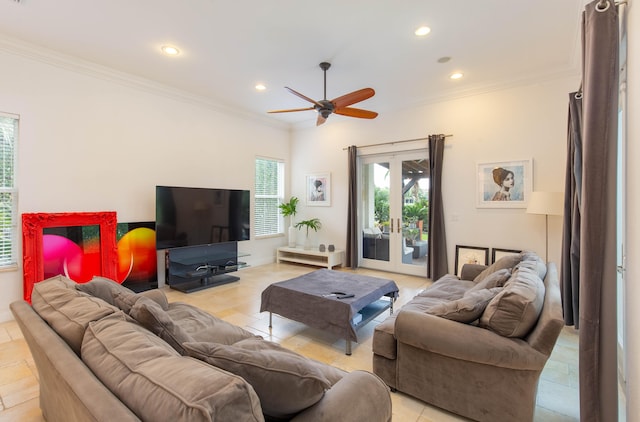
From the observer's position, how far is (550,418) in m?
1.95

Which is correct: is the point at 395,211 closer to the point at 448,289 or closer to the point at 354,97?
the point at 448,289

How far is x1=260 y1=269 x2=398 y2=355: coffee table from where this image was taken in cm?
276

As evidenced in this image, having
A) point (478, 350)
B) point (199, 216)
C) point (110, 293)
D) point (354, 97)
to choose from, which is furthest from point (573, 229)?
point (199, 216)

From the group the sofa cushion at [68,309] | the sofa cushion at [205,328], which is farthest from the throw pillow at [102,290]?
A: the sofa cushion at [205,328]

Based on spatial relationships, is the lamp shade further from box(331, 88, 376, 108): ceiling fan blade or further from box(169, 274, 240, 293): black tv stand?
box(169, 274, 240, 293): black tv stand

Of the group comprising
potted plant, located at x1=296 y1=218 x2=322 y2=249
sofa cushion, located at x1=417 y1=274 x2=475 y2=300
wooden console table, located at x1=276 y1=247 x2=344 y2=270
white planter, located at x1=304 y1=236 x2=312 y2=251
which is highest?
potted plant, located at x1=296 y1=218 x2=322 y2=249

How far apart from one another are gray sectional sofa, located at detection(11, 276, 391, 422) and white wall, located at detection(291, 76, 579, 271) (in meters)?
4.19

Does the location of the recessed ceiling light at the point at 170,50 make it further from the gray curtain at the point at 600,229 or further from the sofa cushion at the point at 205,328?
the gray curtain at the point at 600,229

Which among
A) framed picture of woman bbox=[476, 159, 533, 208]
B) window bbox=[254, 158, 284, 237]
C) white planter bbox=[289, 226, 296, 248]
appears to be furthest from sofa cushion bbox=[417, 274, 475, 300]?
window bbox=[254, 158, 284, 237]

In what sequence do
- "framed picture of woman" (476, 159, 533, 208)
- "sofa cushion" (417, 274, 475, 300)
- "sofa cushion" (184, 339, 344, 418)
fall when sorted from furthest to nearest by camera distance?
"framed picture of woman" (476, 159, 533, 208) → "sofa cushion" (417, 274, 475, 300) → "sofa cushion" (184, 339, 344, 418)

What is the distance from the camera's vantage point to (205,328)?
2172 millimetres

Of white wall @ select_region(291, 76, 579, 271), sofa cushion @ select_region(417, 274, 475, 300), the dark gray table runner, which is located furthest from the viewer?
white wall @ select_region(291, 76, 579, 271)

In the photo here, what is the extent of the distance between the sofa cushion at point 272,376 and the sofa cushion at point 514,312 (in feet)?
4.20

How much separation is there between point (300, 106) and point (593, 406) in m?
5.41
